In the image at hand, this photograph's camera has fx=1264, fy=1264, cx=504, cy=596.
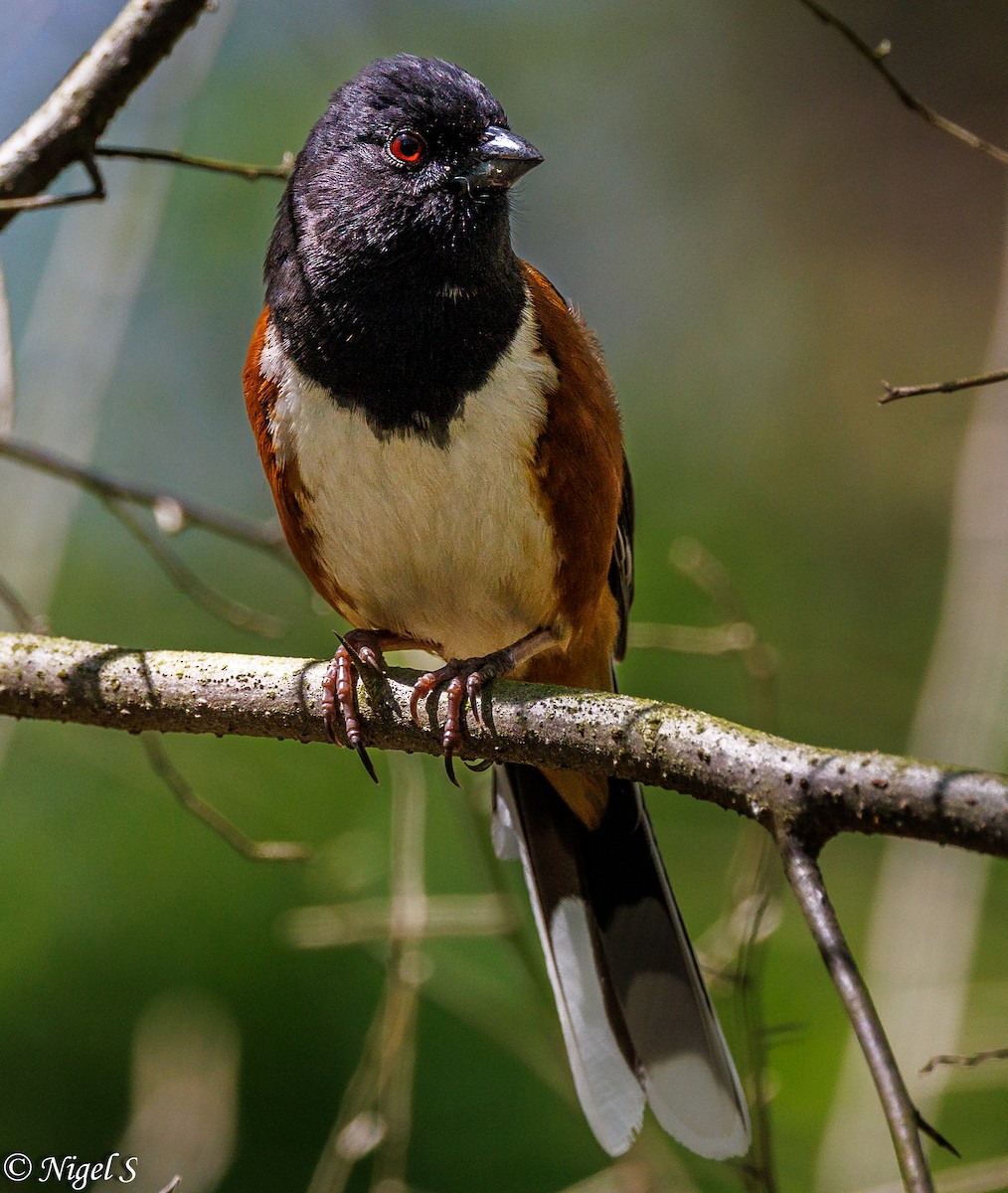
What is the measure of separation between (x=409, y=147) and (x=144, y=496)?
84 cm

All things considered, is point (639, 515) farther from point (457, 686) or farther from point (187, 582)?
point (457, 686)

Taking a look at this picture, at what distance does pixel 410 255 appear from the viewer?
7.68 feet

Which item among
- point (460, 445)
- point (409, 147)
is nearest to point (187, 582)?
point (460, 445)

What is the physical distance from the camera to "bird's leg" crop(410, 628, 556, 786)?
185 cm

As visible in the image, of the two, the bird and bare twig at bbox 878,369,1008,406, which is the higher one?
bare twig at bbox 878,369,1008,406

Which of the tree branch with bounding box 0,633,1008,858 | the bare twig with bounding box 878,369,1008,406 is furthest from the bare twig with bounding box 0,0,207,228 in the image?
the bare twig with bounding box 878,369,1008,406

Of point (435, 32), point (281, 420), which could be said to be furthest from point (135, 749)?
point (435, 32)

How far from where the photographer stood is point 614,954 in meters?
2.55

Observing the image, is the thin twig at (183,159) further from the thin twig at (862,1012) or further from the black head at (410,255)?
the thin twig at (862,1012)

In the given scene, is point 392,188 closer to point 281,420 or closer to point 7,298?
point 281,420

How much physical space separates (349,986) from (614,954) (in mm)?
1160

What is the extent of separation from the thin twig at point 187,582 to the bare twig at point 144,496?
40 millimetres

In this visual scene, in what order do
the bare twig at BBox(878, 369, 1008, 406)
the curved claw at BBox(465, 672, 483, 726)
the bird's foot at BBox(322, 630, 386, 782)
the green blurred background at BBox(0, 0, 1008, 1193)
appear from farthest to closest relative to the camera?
the green blurred background at BBox(0, 0, 1008, 1193), the bird's foot at BBox(322, 630, 386, 782), the curved claw at BBox(465, 672, 483, 726), the bare twig at BBox(878, 369, 1008, 406)

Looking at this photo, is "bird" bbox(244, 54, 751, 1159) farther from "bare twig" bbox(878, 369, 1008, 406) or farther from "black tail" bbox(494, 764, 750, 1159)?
"bare twig" bbox(878, 369, 1008, 406)
